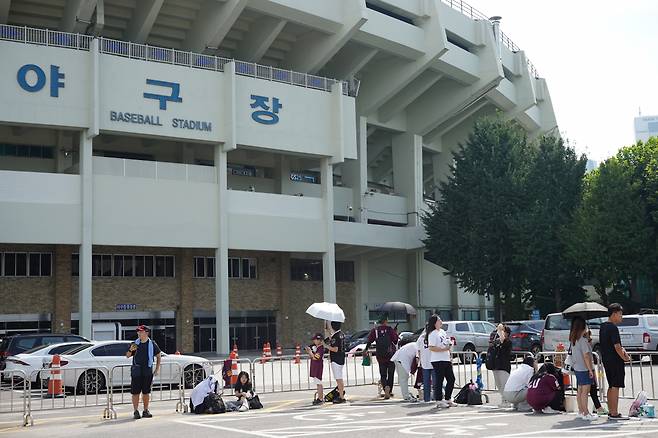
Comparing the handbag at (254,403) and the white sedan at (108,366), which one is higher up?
the white sedan at (108,366)

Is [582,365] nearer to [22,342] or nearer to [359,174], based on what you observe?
[22,342]

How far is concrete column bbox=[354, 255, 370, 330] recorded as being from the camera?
5453cm

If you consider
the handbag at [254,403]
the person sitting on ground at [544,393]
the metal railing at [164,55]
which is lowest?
the handbag at [254,403]

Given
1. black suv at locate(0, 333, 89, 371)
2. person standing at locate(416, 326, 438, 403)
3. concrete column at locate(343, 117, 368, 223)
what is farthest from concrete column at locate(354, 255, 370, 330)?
person standing at locate(416, 326, 438, 403)

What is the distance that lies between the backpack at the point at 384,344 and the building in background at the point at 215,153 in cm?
2192

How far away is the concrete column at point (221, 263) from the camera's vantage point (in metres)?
41.8

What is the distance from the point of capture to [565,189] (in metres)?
47.5

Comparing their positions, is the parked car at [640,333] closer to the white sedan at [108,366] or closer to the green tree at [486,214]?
the white sedan at [108,366]

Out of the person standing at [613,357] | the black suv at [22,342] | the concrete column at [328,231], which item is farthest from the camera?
the concrete column at [328,231]

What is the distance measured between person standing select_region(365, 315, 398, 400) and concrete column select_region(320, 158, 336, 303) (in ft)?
88.4

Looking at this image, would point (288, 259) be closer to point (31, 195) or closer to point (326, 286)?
point (326, 286)

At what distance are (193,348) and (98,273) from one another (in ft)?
Result: 20.9

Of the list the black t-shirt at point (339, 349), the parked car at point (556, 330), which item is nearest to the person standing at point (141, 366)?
the black t-shirt at point (339, 349)

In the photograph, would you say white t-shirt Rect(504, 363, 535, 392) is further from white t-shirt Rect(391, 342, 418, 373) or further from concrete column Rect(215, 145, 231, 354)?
concrete column Rect(215, 145, 231, 354)
